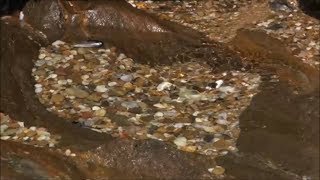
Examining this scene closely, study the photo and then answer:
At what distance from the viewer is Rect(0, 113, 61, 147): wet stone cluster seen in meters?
7.45

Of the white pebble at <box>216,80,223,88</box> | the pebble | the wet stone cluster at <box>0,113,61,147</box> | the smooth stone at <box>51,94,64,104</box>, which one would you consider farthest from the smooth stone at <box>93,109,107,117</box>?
the white pebble at <box>216,80,223,88</box>

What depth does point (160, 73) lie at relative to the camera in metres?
9.45

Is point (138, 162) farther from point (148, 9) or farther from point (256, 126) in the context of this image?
point (148, 9)

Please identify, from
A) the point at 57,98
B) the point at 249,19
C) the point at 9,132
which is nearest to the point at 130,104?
the point at 57,98

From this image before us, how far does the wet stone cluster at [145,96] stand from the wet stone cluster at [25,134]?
542 millimetres

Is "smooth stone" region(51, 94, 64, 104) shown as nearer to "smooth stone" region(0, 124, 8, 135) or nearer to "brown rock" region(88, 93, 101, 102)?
"brown rock" region(88, 93, 101, 102)

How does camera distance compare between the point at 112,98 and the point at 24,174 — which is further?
the point at 112,98

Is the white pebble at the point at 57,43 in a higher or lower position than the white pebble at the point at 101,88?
higher

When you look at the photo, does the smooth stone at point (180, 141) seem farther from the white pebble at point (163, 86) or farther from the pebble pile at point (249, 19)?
the pebble pile at point (249, 19)

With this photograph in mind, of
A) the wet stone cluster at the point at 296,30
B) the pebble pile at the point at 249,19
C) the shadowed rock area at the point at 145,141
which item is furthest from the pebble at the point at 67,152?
the wet stone cluster at the point at 296,30

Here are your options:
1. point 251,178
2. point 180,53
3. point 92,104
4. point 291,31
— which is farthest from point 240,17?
point 251,178

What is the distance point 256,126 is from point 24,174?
3.19 m

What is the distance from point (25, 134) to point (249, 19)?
207 inches

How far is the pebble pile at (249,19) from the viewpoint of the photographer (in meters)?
10.1
